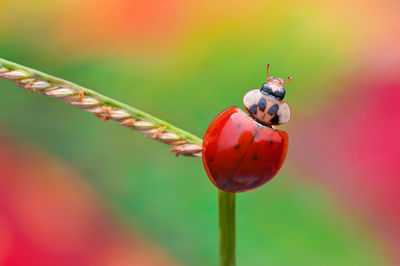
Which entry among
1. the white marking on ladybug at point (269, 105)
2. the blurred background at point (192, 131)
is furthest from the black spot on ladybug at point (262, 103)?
the blurred background at point (192, 131)

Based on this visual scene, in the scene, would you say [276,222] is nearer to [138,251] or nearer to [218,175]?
[138,251]

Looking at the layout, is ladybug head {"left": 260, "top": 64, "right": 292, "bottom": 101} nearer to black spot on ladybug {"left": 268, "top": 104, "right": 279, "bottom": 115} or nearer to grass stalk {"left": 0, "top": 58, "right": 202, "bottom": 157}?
black spot on ladybug {"left": 268, "top": 104, "right": 279, "bottom": 115}

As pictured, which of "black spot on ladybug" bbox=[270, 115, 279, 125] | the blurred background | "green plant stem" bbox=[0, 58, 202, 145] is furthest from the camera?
the blurred background

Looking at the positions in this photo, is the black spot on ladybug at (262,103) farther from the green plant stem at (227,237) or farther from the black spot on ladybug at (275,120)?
the green plant stem at (227,237)

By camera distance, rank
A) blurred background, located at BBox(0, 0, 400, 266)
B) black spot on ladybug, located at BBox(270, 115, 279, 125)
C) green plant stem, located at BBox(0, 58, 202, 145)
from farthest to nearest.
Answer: blurred background, located at BBox(0, 0, 400, 266) < black spot on ladybug, located at BBox(270, 115, 279, 125) < green plant stem, located at BBox(0, 58, 202, 145)

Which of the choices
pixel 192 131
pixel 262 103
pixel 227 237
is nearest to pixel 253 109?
pixel 262 103

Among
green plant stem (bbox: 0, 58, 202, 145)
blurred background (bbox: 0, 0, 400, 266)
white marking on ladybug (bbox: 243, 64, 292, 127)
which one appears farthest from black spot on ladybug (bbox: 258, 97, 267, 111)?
blurred background (bbox: 0, 0, 400, 266)
